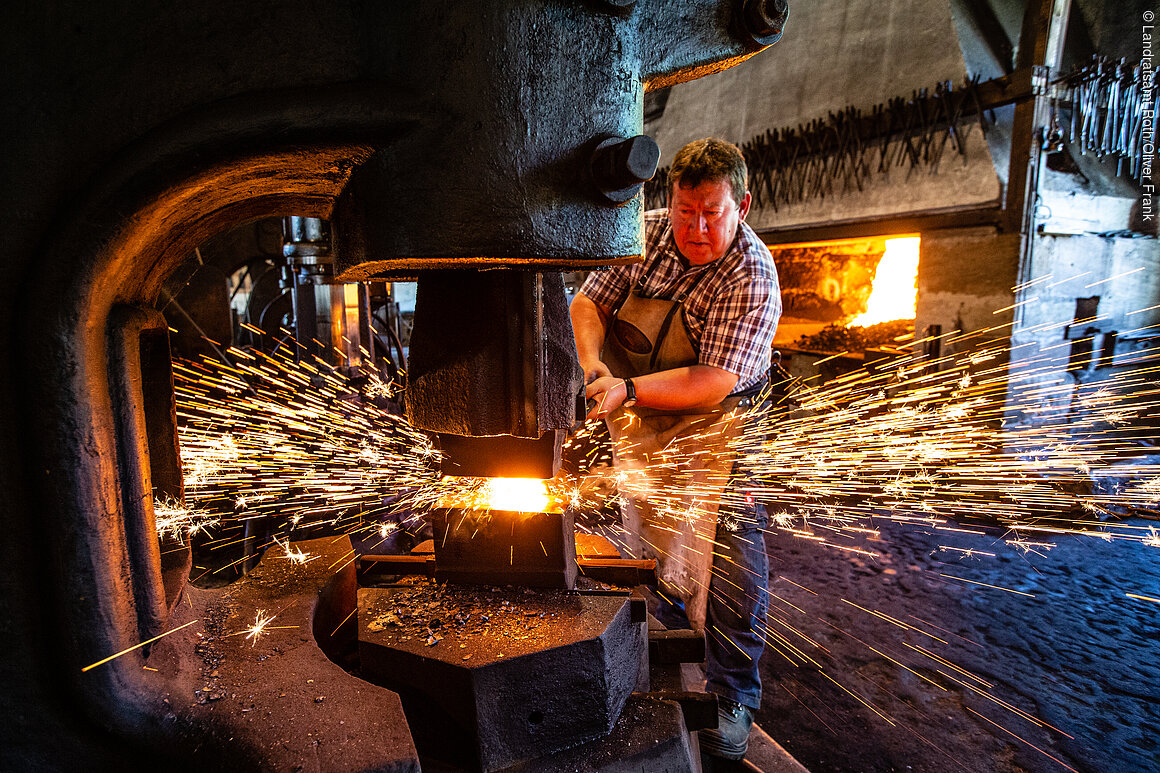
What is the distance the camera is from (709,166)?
2.41 meters

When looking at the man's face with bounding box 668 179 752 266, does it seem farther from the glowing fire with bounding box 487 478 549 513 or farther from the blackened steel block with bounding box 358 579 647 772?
the blackened steel block with bounding box 358 579 647 772

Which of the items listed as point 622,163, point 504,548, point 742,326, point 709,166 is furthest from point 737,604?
point 622,163

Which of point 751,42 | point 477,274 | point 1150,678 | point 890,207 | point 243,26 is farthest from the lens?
point 890,207

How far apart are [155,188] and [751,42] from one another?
33.4 inches

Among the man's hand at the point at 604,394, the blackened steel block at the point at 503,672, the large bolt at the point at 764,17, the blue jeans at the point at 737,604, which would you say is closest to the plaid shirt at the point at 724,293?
the man's hand at the point at 604,394

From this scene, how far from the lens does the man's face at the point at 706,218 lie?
8.05ft

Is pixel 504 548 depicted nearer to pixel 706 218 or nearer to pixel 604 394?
pixel 604 394

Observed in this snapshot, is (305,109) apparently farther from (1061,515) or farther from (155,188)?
(1061,515)

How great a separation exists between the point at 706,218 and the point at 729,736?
6.67 feet

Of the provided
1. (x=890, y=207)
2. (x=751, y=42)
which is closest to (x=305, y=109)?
(x=751, y=42)

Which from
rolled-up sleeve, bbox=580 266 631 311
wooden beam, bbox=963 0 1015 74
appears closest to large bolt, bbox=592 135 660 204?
rolled-up sleeve, bbox=580 266 631 311

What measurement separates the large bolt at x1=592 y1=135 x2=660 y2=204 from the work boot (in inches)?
78.9

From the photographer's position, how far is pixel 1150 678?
2789 mm

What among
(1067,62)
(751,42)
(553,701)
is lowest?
(553,701)
